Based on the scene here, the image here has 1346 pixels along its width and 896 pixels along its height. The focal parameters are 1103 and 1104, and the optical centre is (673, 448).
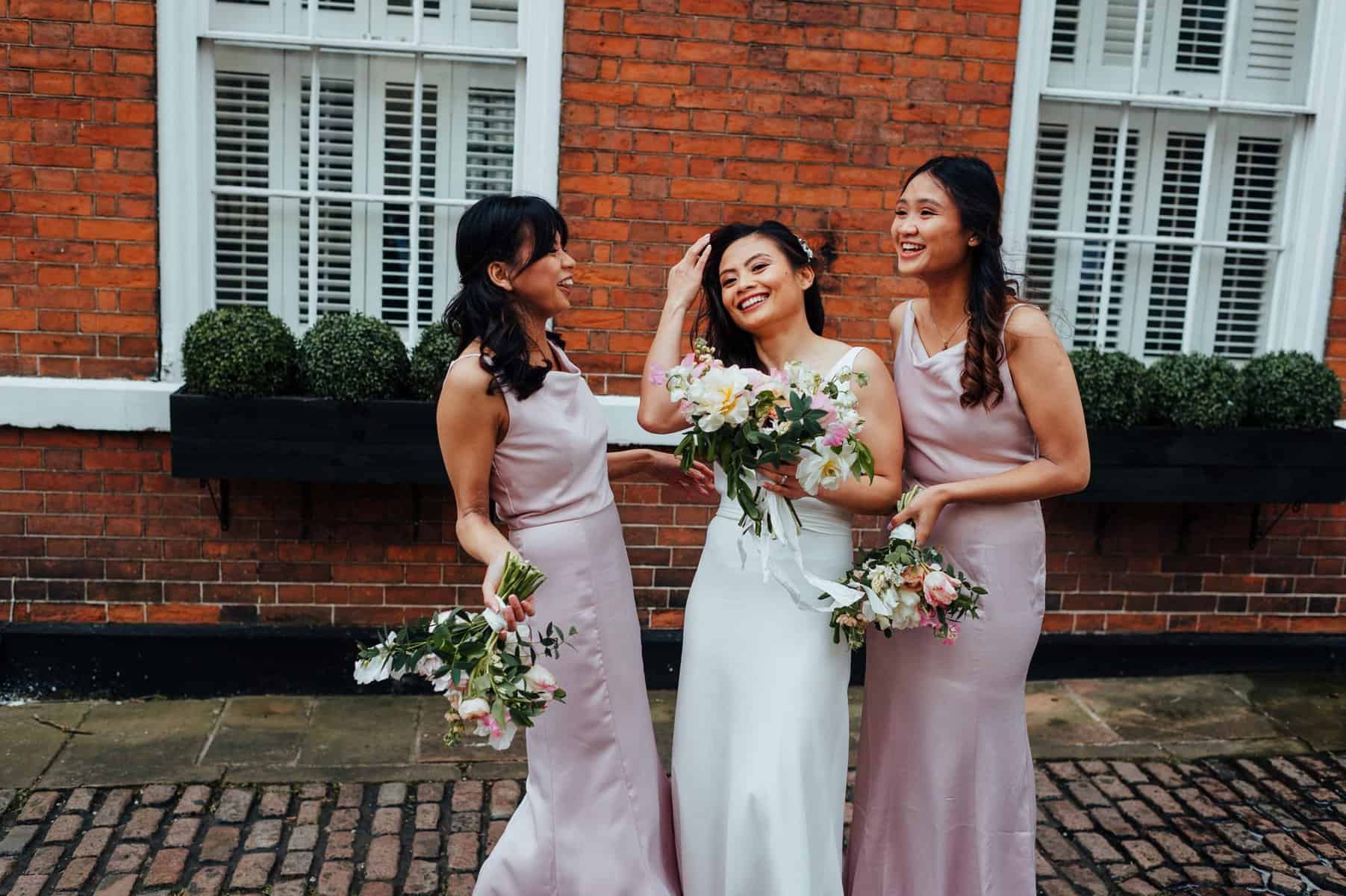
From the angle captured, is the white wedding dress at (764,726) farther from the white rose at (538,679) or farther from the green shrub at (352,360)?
the green shrub at (352,360)

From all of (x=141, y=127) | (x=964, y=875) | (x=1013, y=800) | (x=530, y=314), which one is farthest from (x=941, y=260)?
(x=141, y=127)

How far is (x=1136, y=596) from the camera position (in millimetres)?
5180

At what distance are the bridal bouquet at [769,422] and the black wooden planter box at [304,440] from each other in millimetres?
2102

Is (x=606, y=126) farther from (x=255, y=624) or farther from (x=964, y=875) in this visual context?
(x=964, y=875)

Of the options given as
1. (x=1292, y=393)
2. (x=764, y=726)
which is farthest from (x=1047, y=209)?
(x=764, y=726)

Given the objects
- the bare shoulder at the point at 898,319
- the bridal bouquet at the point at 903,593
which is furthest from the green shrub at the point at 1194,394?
the bridal bouquet at the point at 903,593

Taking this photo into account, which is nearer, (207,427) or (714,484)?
(714,484)

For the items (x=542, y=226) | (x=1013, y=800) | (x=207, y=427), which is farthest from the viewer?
(x=207, y=427)

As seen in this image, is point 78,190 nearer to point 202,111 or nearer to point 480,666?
point 202,111

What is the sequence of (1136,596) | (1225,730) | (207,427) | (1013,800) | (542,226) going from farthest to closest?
(1136,596) < (1225,730) < (207,427) < (1013,800) < (542,226)

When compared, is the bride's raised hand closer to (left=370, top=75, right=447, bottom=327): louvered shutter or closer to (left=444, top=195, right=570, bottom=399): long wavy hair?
(left=444, top=195, right=570, bottom=399): long wavy hair

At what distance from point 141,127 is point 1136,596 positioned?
478cm

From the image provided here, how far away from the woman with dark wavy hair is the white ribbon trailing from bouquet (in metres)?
0.40

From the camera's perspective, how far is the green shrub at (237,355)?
4270 mm
